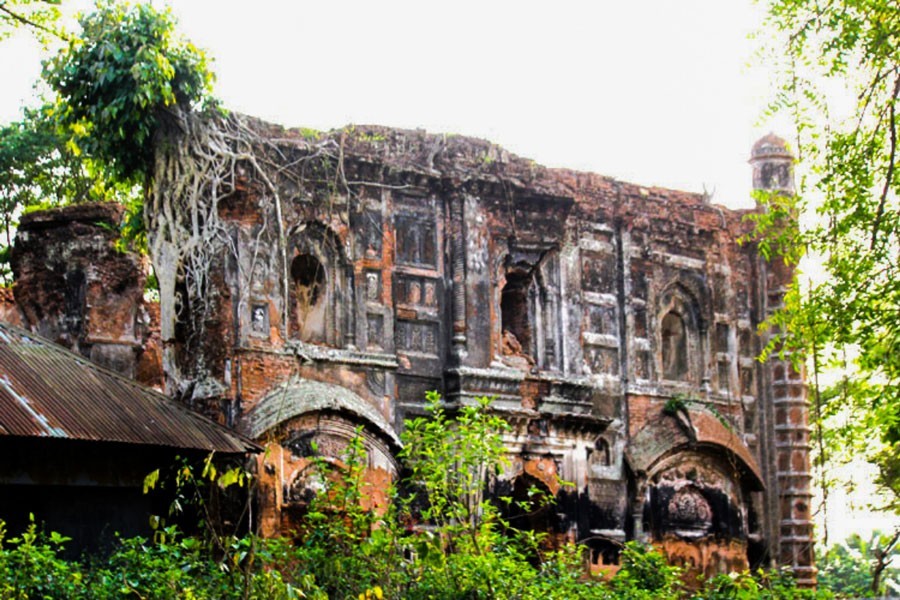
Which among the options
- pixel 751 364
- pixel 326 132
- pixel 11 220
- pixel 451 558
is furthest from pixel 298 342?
pixel 11 220

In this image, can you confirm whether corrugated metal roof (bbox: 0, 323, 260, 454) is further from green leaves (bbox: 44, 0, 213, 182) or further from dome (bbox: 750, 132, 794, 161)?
dome (bbox: 750, 132, 794, 161)

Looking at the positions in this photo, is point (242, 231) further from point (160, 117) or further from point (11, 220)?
point (11, 220)

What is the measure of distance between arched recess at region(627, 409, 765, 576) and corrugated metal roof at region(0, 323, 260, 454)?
6.00 meters

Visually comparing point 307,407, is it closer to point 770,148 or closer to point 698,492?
point 698,492

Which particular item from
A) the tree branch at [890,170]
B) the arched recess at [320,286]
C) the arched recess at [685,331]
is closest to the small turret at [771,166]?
the arched recess at [685,331]

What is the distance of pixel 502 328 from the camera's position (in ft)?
55.4

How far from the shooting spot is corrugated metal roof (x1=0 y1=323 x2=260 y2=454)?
36.9 ft

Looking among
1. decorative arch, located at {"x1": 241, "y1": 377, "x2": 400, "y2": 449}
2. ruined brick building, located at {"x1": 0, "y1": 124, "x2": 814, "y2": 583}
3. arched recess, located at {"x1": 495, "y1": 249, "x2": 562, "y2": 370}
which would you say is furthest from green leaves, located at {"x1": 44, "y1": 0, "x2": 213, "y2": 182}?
arched recess, located at {"x1": 495, "y1": 249, "x2": 562, "y2": 370}

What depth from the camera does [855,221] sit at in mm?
12445

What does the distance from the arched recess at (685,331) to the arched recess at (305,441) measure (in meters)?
5.10

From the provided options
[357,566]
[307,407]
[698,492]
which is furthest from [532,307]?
[357,566]

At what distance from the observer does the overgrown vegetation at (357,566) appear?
9008 millimetres

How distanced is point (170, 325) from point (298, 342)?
129 cm

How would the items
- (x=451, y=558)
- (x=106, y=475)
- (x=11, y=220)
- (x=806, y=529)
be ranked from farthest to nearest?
(x=11, y=220) → (x=806, y=529) → (x=106, y=475) → (x=451, y=558)
